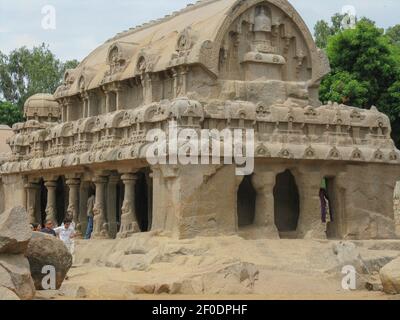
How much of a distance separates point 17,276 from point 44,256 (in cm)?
201

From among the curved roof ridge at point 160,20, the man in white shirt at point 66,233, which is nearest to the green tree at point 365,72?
the curved roof ridge at point 160,20

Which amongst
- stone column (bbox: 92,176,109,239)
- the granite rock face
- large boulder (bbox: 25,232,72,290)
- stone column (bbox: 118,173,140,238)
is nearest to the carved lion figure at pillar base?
stone column (bbox: 118,173,140,238)

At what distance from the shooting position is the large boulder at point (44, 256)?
16.2 metres

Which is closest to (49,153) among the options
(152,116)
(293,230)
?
(152,116)

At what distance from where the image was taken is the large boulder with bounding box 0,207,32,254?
47.8ft

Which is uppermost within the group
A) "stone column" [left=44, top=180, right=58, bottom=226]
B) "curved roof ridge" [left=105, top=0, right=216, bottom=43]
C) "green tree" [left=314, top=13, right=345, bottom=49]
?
"green tree" [left=314, top=13, right=345, bottom=49]

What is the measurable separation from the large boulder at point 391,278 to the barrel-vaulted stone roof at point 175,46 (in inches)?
352

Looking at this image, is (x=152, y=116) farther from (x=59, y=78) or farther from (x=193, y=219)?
(x=59, y=78)

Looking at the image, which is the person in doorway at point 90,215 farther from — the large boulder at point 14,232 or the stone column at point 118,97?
the large boulder at point 14,232

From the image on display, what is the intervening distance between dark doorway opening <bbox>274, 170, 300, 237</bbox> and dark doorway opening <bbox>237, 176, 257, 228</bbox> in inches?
45.1

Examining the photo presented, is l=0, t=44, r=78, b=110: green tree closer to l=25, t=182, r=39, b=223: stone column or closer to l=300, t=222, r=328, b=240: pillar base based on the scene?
l=25, t=182, r=39, b=223: stone column

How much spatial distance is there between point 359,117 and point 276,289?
27.2ft

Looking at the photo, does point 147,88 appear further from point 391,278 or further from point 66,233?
point 391,278

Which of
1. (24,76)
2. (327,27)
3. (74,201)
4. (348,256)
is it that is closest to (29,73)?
(24,76)
